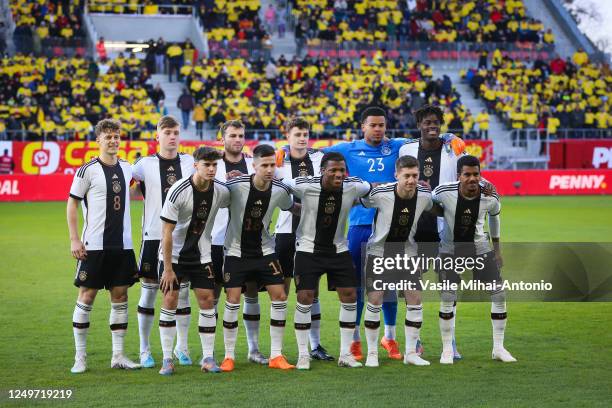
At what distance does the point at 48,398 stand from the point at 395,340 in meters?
3.38

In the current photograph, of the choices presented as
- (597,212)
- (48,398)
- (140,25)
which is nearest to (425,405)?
(48,398)

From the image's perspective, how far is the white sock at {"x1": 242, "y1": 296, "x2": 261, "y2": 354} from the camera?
858 centimetres

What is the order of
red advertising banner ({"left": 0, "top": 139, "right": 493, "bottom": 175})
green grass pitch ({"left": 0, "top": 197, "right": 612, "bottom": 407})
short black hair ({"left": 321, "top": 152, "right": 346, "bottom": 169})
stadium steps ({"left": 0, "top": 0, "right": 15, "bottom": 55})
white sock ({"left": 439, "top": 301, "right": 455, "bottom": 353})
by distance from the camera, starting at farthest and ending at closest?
stadium steps ({"left": 0, "top": 0, "right": 15, "bottom": 55}) < red advertising banner ({"left": 0, "top": 139, "right": 493, "bottom": 175}) < white sock ({"left": 439, "top": 301, "right": 455, "bottom": 353}) < short black hair ({"left": 321, "top": 152, "right": 346, "bottom": 169}) < green grass pitch ({"left": 0, "top": 197, "right": 612, "bottom": 407})

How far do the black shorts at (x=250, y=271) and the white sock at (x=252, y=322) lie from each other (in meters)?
0.49

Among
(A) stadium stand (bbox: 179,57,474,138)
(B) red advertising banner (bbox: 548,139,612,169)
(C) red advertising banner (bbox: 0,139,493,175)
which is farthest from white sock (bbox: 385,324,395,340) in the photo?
(B) red advertising banner (bbox: 548,139,612,169)

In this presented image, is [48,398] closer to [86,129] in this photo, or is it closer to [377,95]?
[86,129]

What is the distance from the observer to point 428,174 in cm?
923

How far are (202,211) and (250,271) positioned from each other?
2.18 feet

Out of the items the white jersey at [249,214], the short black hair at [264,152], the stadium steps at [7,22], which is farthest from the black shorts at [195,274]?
the stadium steps at [7,22]

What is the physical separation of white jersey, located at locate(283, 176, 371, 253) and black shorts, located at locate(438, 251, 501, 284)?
0.95 m

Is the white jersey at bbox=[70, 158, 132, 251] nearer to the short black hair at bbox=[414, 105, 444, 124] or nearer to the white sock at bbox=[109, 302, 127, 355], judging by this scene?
the white sock at bbox=[109, 302, 127, 355]

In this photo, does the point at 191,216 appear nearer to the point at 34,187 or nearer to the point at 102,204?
the point at 102,204

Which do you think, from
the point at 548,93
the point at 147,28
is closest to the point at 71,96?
the point at 147,28

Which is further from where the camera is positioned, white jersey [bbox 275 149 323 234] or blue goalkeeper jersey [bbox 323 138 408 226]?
blue goalkeeper jersey [bbox 323 138 408 226]
